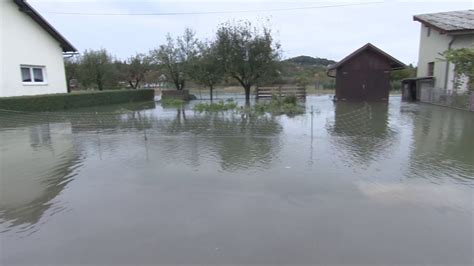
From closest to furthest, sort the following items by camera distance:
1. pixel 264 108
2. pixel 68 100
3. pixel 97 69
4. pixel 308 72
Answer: pixel 264 108 → pixel 68 100 → pixel 97 69 → pixel 308 72

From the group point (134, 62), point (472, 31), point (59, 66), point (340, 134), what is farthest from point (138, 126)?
point (134, 62)

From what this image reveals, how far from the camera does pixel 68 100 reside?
1977 centimetres

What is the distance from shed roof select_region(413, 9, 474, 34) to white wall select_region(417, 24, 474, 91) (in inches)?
25.2

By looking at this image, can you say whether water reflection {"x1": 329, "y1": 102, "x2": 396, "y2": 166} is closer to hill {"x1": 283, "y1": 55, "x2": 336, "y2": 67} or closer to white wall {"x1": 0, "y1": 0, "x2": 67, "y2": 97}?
white wall {"x1": 0, "y1": 0, "x2": 67, "y2": 97}

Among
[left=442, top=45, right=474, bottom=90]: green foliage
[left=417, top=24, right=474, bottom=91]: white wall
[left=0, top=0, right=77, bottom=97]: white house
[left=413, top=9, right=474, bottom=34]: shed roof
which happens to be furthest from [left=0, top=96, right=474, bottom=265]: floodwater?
[left=417, top=24, right=474, bottom=91]: white wall

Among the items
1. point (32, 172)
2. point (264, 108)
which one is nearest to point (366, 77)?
point (264, 108)

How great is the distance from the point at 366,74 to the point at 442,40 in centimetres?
495

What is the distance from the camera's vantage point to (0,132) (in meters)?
11.1

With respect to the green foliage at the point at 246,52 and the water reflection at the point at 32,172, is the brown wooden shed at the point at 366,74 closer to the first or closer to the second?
the green foliage at the point at 246,52

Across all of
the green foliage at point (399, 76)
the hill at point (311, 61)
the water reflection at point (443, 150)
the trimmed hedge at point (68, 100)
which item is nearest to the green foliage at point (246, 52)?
the trimmed hedge at point (68, 100)

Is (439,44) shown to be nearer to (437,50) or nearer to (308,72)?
(437,50)

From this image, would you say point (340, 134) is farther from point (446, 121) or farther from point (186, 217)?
point (186, 217)

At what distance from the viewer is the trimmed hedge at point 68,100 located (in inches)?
641

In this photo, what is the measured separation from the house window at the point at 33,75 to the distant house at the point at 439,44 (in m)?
22.9
